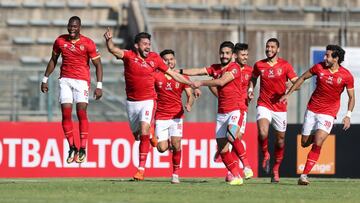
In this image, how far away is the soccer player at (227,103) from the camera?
65.2ft

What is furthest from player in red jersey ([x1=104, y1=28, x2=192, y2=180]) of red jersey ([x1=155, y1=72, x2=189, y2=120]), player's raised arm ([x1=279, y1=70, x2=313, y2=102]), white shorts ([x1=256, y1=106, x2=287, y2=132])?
white shorts ([x1=256, y1=106, x2=287, y2=132])

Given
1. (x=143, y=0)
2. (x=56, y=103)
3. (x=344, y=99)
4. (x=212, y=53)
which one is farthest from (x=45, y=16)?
(x=344, y=99)

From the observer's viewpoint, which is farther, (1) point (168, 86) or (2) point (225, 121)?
(1) point (168, 86)

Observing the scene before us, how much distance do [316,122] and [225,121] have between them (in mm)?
1741

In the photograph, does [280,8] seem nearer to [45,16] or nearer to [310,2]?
[310,2]

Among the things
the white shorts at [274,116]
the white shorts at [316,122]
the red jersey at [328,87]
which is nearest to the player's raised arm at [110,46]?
the white shorts at [274,116]

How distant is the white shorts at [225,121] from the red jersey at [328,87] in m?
1.55

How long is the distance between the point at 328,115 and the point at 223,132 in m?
1.96

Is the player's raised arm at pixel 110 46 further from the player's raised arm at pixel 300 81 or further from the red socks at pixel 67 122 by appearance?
the player's raised arm at pixel 300 81

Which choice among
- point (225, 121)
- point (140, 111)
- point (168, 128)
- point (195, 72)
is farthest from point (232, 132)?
point (168, 128)

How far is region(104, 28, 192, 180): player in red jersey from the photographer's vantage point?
20688 millimetres

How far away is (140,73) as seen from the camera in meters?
21.0

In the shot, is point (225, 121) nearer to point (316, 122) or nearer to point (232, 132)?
point (232, 132)

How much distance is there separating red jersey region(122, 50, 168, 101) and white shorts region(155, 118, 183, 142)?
0.88m
